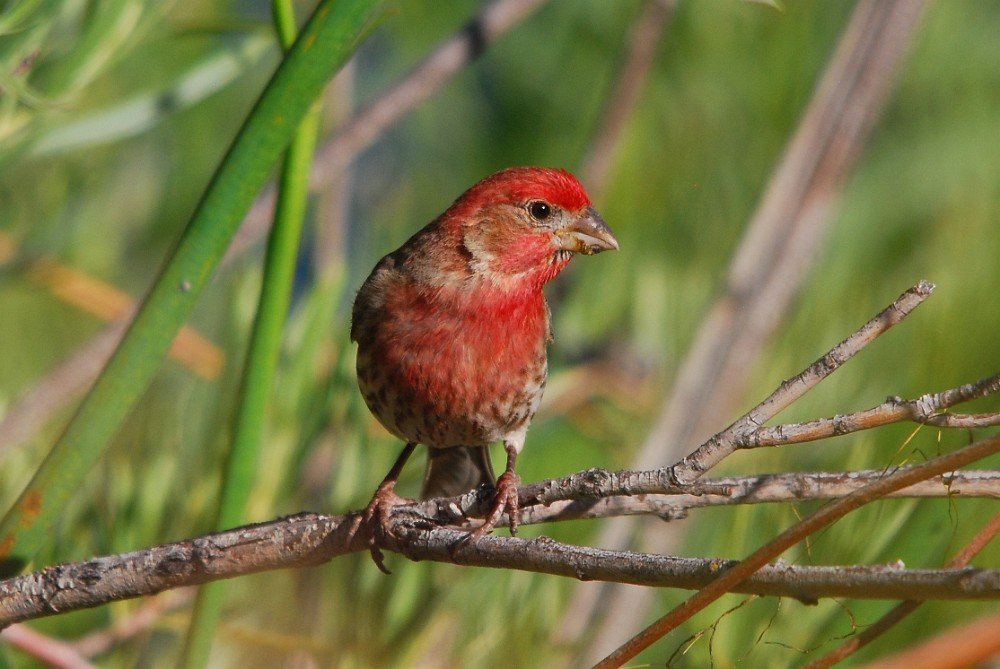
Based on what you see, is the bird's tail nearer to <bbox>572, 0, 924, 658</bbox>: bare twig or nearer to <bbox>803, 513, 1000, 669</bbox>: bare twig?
<bbox>572, 0, 924, 658</bbox>: bare twig

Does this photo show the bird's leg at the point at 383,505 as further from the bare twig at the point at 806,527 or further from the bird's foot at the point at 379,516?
the bare twig at the point at 806,527

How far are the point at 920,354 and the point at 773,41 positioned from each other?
1.10m

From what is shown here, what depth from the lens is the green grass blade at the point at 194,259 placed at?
1.44 m

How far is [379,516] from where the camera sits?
5.65ft

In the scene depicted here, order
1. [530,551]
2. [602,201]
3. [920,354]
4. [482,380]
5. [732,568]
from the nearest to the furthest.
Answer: [732,568] → [530,551] → [920,354] → [482,380] → [602,201]

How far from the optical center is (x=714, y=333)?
221 cm

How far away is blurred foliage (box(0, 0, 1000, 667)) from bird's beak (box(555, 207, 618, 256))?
171 mm

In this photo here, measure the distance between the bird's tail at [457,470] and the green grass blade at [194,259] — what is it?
4.57ft

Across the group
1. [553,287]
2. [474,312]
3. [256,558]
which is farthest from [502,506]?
[553,287]

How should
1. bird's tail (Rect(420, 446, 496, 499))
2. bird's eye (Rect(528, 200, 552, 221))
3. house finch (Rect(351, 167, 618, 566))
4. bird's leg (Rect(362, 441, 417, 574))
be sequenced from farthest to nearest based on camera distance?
bird's tail (Rect(420, 446, 496, 499)), bird's eye (Rect(528, 200, 552, 221)), house finch (Rect(351, 167, 618, 566)), bird's leg (Rect(362, 441, 417, 574))

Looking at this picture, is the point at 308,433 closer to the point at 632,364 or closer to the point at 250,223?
the point at 250,223

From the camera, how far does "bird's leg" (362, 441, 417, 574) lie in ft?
5.42

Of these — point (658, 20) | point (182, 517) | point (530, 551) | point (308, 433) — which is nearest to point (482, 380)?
point (308, 433)

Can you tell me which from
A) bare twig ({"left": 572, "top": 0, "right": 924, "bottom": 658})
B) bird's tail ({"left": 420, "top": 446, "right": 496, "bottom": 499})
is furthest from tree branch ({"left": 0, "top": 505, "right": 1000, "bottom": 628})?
bird's tail ({"left": 420, "top": 446, "right": 496, "bottom": 499})
